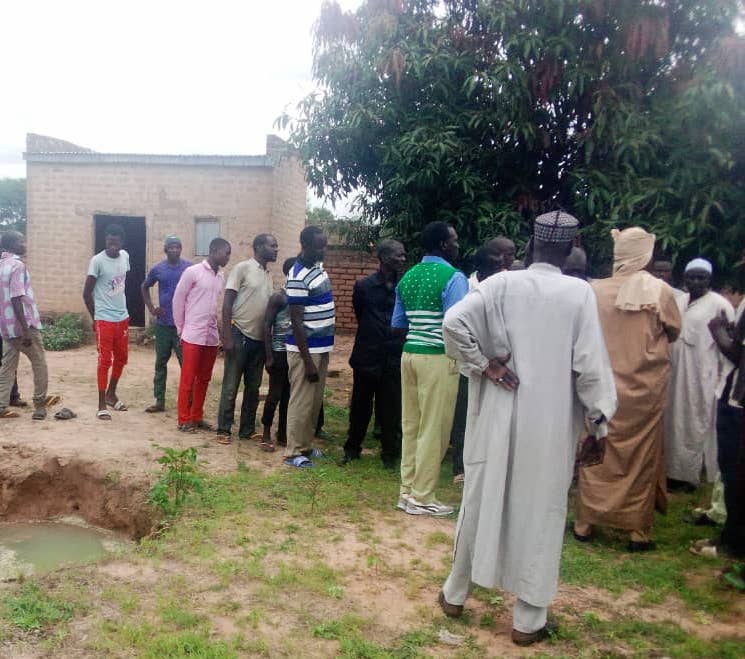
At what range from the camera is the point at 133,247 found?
13.4 meters

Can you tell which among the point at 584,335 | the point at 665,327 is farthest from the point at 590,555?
the point at 584,335

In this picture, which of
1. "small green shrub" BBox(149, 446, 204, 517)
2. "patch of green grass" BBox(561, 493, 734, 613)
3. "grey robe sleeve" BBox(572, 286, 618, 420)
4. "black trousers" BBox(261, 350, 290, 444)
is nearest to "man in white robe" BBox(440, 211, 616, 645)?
"grey robe sleeve" BBox(572, 286, 618, 420)

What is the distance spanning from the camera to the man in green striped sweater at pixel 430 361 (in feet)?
14.8

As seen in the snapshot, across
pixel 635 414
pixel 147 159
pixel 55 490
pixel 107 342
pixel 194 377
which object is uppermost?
pixel 147 159

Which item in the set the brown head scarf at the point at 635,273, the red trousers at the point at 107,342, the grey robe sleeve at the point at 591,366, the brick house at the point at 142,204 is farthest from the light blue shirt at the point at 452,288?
the brick house at the point at 142,204

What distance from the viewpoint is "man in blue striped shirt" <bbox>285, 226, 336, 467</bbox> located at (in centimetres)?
524

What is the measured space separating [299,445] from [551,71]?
3921 millimetres

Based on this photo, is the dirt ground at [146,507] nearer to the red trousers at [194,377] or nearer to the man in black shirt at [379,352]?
the red trousers at [194,377]

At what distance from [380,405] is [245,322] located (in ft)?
4.44

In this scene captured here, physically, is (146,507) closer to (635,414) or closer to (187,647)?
(187,647)

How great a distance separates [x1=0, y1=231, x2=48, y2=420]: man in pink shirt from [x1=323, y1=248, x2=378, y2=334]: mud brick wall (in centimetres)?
729

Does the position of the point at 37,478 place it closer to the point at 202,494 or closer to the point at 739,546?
the point at 202,494

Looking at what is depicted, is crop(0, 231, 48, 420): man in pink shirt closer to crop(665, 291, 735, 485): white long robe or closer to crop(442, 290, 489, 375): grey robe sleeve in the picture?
crop(442, 290, 489, 375): grey robe sleeve

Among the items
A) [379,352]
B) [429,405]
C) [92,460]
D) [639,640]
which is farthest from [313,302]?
[639,640]
